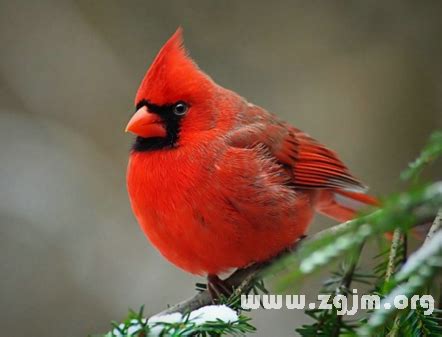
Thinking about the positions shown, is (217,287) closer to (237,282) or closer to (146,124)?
(237,282)

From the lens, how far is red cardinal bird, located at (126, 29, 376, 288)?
6.72ft

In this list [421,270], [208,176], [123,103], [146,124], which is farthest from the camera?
[123,103]

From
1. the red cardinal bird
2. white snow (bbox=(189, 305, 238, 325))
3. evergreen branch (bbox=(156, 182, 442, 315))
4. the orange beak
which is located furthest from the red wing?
evergreen branch (bbox=(156, 182, 442, 315))

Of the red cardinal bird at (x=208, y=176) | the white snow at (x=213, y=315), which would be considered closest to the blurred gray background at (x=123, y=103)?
the red cardinal bird at (x=208, y=176)

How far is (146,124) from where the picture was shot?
7.31 feet

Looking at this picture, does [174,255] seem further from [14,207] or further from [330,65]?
[330,65]

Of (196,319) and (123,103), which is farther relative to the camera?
(123,103)

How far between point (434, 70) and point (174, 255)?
2852mm

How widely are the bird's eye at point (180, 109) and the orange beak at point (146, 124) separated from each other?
0.07m

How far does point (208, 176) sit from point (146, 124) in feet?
0.92

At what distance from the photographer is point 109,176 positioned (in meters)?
4.55

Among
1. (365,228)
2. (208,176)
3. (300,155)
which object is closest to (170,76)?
(208,176)

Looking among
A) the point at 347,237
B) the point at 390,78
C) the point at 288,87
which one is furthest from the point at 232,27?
the point at 347,237

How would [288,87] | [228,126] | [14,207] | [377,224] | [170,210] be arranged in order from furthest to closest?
[288,87] → [14,207] → [228,126] → [170,210] → [377,224]
